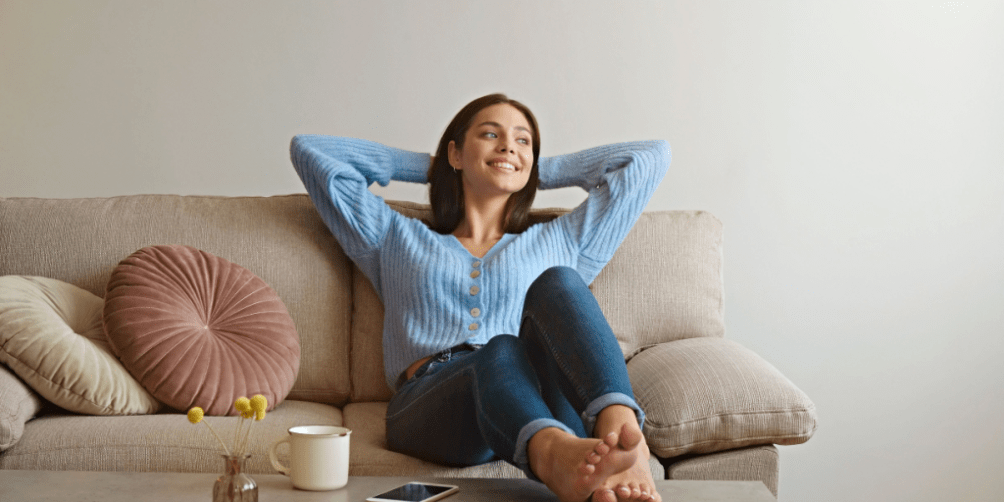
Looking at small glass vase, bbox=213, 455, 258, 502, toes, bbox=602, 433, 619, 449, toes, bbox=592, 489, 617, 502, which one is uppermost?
toes, bbox=602, 433, 619, 449

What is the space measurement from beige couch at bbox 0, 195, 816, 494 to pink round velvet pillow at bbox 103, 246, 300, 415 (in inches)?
2.7

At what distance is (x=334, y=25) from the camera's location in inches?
95.8

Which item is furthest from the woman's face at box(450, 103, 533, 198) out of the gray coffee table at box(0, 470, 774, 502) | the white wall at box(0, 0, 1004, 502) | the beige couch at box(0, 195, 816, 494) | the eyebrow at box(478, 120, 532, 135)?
the gray coffee table at box(0, 470, 774, 502)

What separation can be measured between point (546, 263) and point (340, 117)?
3.28 ft

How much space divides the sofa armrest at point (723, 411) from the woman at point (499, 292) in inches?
6.1

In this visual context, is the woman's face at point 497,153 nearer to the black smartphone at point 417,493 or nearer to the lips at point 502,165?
the lips at point 502,165

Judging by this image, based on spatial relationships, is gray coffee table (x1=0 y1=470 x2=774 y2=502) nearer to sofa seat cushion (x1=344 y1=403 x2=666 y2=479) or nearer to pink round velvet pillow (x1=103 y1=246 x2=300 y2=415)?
sofa seat cushion (x1=344 y1=403 x2=666 y2=479)

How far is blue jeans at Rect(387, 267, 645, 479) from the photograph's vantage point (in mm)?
1121

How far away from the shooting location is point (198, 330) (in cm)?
159

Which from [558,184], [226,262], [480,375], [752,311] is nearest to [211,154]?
[226,262]

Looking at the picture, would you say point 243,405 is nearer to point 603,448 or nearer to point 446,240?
point 603,448

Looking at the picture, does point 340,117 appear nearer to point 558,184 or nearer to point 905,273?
point 558,184

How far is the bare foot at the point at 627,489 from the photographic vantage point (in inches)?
38.6

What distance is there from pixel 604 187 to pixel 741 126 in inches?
29.3
